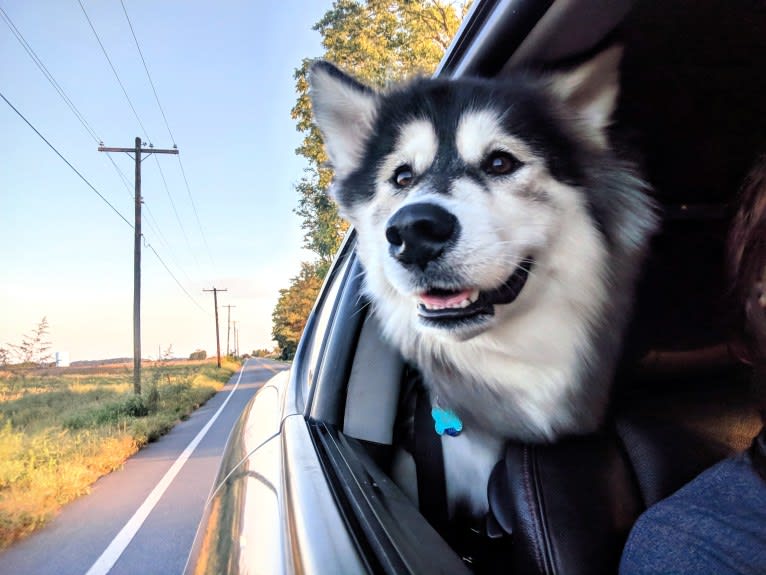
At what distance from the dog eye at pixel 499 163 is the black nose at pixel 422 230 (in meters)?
0.32

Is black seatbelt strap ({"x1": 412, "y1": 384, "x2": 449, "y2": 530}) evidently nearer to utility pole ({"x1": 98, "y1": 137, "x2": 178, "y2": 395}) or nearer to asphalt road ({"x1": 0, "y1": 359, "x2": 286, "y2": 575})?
asphalt road ({"x1": 0, "y1": 359, "x2": 286, "y2": 575})

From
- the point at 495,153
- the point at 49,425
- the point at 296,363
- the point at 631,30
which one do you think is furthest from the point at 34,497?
the point at 631,30

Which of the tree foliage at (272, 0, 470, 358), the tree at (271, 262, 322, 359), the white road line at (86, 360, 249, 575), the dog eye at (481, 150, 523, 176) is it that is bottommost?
the white road line at (86, 360, 249, 575)

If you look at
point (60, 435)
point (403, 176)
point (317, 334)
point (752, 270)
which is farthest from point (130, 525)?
point (752, 270)

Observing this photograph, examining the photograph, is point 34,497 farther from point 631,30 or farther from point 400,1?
point 631,30

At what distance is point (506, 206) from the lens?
152 cm

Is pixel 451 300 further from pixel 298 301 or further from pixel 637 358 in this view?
pixel 298 301

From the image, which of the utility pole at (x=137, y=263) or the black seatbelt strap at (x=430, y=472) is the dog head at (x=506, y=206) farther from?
the utility pole at (x=137, y=263)

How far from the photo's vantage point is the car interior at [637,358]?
1.23 metres

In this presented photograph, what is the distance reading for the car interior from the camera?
123 cm

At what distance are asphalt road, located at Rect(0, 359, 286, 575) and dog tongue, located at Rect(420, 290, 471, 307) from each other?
4622mm

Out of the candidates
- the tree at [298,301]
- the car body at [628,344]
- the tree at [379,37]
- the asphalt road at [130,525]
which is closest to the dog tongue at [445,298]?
the car body at [628,344]

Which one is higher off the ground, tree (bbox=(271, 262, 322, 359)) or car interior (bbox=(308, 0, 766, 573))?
tree (bbox=(271, 262, 322, 359))

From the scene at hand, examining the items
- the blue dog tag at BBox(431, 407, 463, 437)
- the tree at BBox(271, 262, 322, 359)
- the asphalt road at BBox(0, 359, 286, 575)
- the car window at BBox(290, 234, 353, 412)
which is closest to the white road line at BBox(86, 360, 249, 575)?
the asphalt road at BBox(0, 359, 286, 575)
